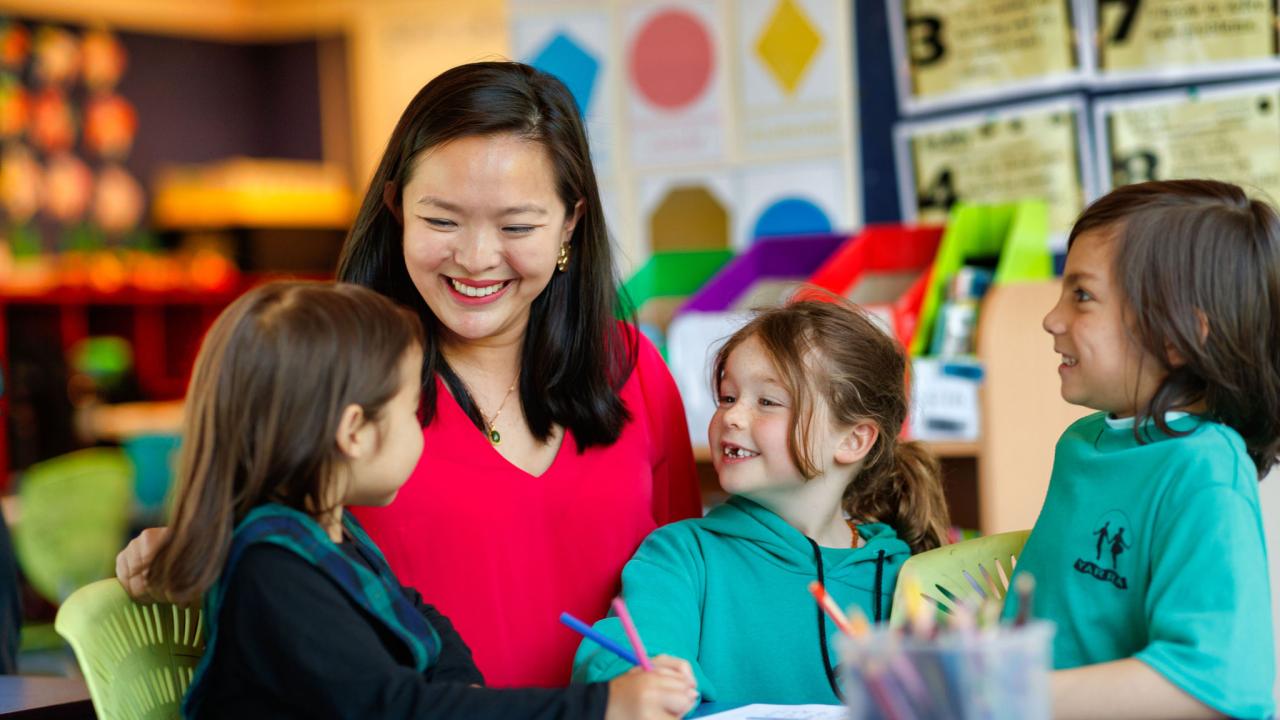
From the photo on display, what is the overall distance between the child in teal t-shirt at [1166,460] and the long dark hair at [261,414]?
69 cm

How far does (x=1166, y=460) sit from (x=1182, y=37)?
7.11 ft

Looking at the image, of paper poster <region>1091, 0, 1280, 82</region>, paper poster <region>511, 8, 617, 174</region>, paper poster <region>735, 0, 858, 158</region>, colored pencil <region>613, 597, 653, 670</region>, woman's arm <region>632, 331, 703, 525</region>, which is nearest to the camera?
colored pencil <region>613, 597, 653, 670</region>

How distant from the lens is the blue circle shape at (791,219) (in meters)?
3.81

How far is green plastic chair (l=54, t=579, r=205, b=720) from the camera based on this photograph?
138 cm

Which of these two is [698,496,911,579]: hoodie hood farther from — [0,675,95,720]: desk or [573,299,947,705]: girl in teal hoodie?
[0,675,95,720]: desk

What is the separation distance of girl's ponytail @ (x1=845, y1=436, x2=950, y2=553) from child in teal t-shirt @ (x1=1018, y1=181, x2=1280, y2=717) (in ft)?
1.19

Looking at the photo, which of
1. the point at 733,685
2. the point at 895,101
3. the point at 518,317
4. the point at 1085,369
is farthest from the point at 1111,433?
the point at 895,101

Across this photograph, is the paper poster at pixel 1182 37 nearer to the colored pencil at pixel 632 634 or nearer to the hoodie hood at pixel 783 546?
the hoodie hood at pixel 783 546

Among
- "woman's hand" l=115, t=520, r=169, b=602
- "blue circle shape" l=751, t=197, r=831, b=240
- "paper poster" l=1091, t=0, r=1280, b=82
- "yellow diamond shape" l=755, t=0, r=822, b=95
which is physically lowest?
"woman's hand" l=115, t=520, r=169, b=602

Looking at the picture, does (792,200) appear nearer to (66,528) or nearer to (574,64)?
(574,64)

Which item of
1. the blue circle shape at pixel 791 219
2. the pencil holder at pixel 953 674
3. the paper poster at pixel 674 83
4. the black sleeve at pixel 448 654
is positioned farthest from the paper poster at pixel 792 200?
the pencil holder at pixel 953 674

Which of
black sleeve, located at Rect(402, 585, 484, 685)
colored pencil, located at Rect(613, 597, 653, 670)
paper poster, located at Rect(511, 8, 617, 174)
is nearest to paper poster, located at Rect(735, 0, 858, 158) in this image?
paper poster, located at Rect(511, 8, 617, 174)

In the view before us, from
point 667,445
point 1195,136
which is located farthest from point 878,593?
point 1195,136

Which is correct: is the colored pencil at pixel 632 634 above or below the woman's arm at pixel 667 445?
below
